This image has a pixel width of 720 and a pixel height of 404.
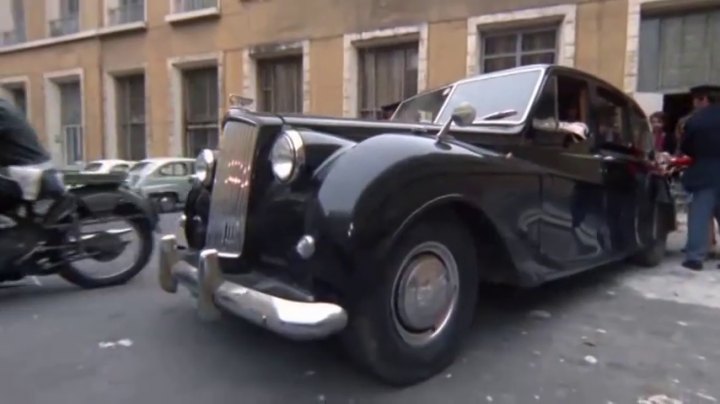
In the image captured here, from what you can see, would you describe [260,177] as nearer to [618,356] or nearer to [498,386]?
[498,386]

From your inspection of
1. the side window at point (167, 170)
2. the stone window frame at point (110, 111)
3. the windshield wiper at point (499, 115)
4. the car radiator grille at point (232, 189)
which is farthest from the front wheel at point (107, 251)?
the stone window frame at point (110, 111)

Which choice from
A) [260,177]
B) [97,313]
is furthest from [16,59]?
[260,177]

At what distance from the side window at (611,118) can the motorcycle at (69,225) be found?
3.92 meters

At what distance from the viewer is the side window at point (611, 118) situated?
4.64m

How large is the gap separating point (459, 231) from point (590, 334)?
4.30 feet

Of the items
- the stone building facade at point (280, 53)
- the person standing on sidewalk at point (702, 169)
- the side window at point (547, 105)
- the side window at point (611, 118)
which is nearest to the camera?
the side window at point (547, 105)

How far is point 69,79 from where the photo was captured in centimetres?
2011

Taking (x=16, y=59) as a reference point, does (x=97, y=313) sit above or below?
below

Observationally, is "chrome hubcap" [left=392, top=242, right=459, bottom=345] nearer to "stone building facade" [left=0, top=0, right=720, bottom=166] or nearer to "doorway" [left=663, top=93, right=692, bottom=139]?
"stone building facade" [left=0, top=0, right=720, bottom=166]

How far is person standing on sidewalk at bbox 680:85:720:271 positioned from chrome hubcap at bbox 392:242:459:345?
11.6 ft

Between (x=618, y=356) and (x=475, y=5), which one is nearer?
(x=618, y=356)

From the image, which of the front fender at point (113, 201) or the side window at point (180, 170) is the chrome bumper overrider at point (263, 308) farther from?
the side window at point (180, 170)

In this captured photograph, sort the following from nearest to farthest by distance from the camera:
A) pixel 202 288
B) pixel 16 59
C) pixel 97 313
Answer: pixel 202 288 → pixel 97 313 → pixel 16 59

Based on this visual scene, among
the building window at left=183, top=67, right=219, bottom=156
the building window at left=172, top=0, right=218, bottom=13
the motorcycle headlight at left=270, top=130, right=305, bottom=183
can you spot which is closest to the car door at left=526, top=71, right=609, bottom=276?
the motorcycle headlight at left=270, top=130, right=305, bottom=183
